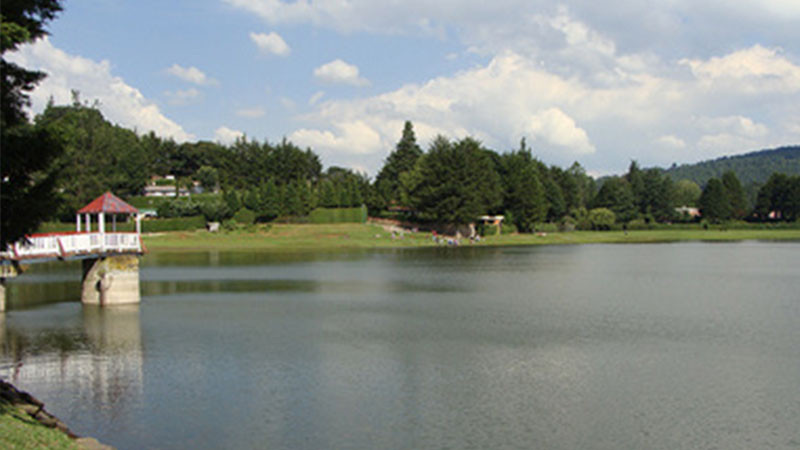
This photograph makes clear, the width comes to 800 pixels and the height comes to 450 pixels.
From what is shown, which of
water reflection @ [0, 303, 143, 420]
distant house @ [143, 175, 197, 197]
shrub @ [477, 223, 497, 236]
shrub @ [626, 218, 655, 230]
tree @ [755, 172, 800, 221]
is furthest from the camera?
tree @ [755, 172, 800, 221]

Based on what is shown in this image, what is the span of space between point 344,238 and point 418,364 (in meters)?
84.2

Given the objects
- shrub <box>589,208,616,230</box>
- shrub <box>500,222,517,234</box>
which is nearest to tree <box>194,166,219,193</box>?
shrub <box>500,222,517,234</box>

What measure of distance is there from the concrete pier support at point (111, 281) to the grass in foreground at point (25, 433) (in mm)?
26594

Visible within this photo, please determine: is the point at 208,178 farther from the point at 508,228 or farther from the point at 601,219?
the point at 601,219

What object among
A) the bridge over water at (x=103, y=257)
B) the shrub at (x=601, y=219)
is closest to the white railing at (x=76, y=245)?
the bridge over water at (x=103, y=257)

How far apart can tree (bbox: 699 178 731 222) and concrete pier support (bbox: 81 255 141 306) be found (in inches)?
5637

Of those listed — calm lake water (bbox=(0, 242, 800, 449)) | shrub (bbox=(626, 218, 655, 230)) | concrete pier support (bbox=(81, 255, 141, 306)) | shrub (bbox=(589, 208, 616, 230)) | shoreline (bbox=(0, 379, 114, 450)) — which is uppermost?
shrub (bbox=(589, 208, 616, 230))

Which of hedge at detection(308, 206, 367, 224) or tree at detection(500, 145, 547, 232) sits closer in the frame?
hedge at detection(308, 206, 367, 224)

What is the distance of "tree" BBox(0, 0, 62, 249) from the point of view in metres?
18.1

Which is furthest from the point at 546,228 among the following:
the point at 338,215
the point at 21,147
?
the point at 21,147

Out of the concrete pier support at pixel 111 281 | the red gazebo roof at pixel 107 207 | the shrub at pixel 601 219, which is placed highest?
the red gazebo roof at pixel 107 207

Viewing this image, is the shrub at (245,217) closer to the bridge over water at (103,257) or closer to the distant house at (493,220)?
the distant house at (493,220)

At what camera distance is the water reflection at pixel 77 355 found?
79.4 ft

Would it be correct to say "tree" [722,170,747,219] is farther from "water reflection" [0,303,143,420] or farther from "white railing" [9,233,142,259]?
"water reflection" [0,303,143,420]
